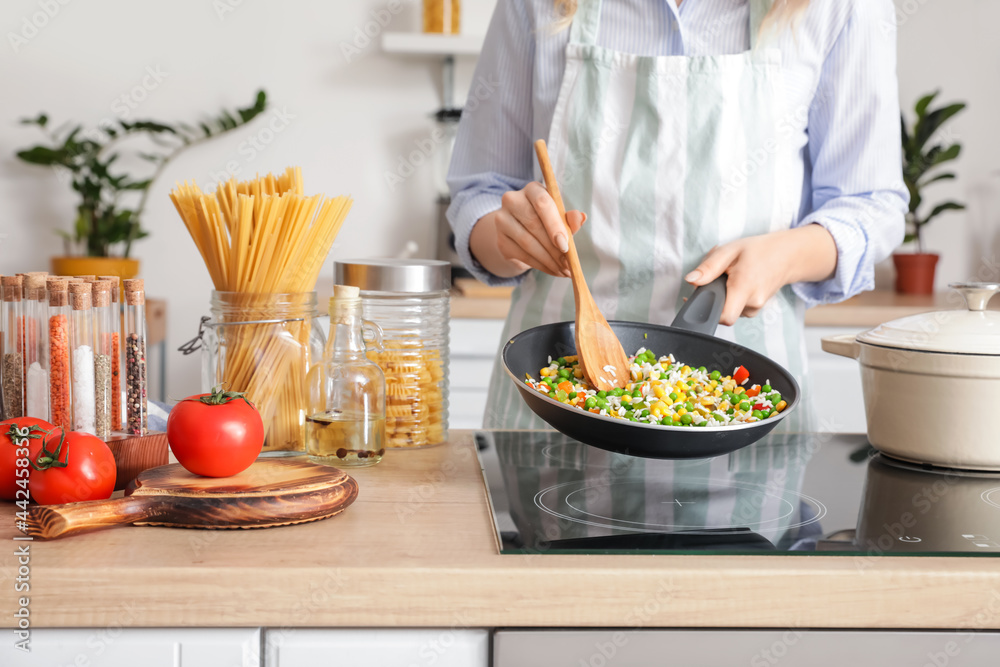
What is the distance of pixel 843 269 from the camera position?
1.07m

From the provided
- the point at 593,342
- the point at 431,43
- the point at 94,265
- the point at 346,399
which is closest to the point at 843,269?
the point at 593,342

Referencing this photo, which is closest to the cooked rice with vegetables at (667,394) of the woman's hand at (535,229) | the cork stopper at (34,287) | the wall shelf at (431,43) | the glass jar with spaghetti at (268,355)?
the woman's hand at (535,229)

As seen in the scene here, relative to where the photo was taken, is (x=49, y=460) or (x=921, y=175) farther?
(x=921, y=175)

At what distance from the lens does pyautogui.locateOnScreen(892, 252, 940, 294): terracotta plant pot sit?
254cm

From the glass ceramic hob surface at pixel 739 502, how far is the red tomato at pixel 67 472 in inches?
11.9

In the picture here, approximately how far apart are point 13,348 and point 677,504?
1.90 feet

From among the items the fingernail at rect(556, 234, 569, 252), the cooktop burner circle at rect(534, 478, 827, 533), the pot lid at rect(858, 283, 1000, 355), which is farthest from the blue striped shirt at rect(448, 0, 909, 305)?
the cooktop burner circle at rect(534, 478, 827, 533)

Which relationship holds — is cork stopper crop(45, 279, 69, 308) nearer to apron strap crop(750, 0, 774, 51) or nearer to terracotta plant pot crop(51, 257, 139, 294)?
apron strap crop(750, 0, 774, 51)

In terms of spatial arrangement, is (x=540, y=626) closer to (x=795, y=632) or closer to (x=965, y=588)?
(x=795, y=632)

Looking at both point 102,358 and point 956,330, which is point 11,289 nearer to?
point 102,358

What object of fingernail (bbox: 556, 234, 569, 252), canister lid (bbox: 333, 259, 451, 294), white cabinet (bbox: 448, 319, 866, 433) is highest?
fingernail (bbox: 556, 234, 569, 252)

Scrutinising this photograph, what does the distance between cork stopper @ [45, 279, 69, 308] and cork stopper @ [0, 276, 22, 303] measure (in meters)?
0.03

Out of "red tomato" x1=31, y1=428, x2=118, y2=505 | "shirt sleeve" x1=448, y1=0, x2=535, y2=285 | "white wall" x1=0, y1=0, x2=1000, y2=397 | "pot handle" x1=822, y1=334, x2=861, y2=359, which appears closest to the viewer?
"red tomato" x1=31, y1=428, x2=118, y2=505

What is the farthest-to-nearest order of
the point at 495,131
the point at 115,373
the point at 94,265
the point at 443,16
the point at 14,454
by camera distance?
the point at 443,16 < the point at 94,265 < the point at 495,131 < the point at 115,373 < the point at 14,454
